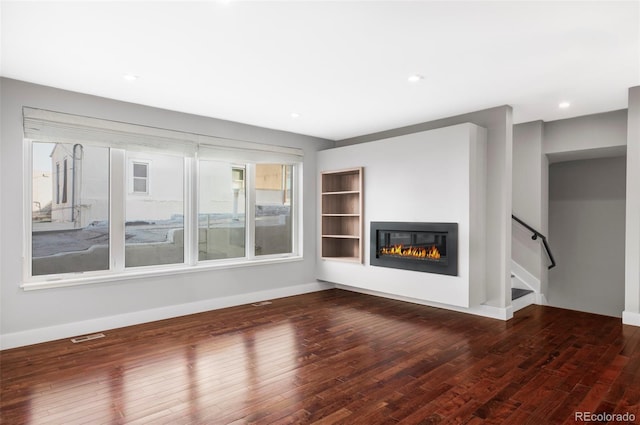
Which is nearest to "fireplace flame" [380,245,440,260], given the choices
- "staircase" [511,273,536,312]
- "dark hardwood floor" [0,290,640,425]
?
"dark hardwood floor" [0,290,640,425]

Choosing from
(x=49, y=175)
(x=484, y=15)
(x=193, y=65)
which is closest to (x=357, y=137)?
(x=193, y=65)

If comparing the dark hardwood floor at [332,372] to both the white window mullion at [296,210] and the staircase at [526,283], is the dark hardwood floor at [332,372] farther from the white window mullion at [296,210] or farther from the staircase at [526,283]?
the white window mullion at [296,210]

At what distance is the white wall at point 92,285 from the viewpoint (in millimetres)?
3535

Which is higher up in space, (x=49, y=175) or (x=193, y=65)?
(x=193, y=65)

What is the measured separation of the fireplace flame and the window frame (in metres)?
1.66

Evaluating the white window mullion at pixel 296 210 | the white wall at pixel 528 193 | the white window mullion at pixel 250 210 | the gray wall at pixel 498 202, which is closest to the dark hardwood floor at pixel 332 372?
the gray wall at pixel 498 202

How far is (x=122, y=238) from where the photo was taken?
14.2ft

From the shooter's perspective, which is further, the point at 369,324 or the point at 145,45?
the point at 369,324

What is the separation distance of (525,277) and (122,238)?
551cm

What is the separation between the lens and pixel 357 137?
20.5ft

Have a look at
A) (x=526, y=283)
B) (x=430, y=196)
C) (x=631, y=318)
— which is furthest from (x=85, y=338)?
(x=631, y=318)

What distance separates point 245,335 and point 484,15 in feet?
11.5

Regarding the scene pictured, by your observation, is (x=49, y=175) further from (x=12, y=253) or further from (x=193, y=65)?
(x=193, y=65)

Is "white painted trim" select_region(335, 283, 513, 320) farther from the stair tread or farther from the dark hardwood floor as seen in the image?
the stair tread
